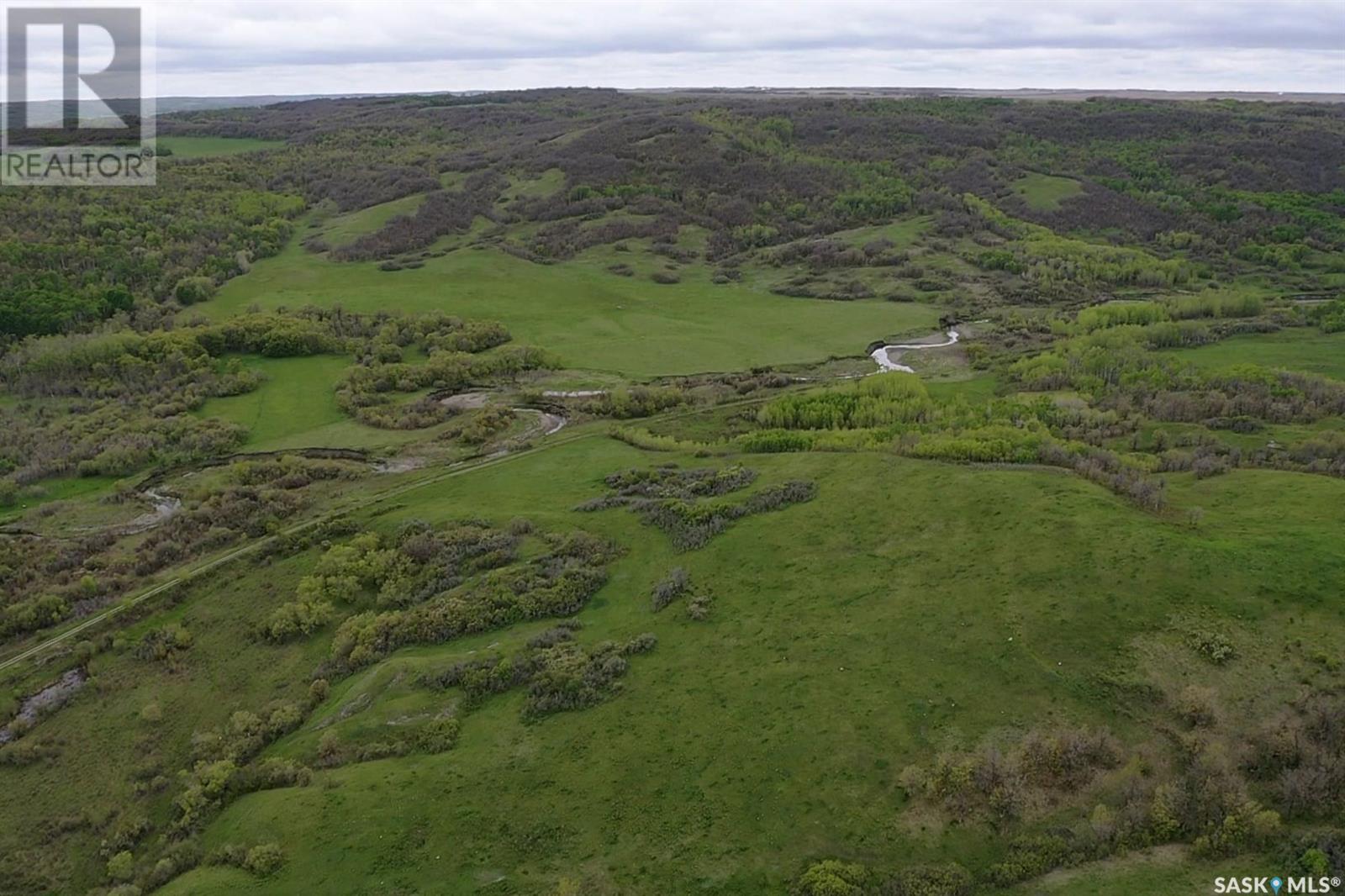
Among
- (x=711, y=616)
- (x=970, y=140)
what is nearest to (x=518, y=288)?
(x=711, y=616)

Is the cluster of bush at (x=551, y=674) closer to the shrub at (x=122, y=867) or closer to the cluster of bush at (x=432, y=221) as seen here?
the shrub at (x=122, y=867)

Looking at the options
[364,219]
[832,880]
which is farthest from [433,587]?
[364,219]

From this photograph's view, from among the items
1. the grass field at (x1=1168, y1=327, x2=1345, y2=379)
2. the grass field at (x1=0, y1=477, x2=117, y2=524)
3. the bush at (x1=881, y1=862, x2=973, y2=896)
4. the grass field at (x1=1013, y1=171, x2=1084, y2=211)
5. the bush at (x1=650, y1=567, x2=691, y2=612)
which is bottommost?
the grass field at (x1=0, y1=477, x2=117, y2=524)

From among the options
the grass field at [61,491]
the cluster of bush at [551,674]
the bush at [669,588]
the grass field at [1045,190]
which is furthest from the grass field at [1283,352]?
the grass field at [61,491]

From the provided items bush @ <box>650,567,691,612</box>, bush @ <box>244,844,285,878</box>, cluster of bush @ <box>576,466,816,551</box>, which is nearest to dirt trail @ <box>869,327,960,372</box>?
cluster of bush @ <box>576,466,816,551</box>

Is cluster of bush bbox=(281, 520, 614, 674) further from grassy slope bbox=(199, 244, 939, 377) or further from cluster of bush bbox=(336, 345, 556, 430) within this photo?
grassy slope bbox=(199, 244, 939, 377)

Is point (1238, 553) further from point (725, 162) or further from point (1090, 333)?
point (725, 162)
